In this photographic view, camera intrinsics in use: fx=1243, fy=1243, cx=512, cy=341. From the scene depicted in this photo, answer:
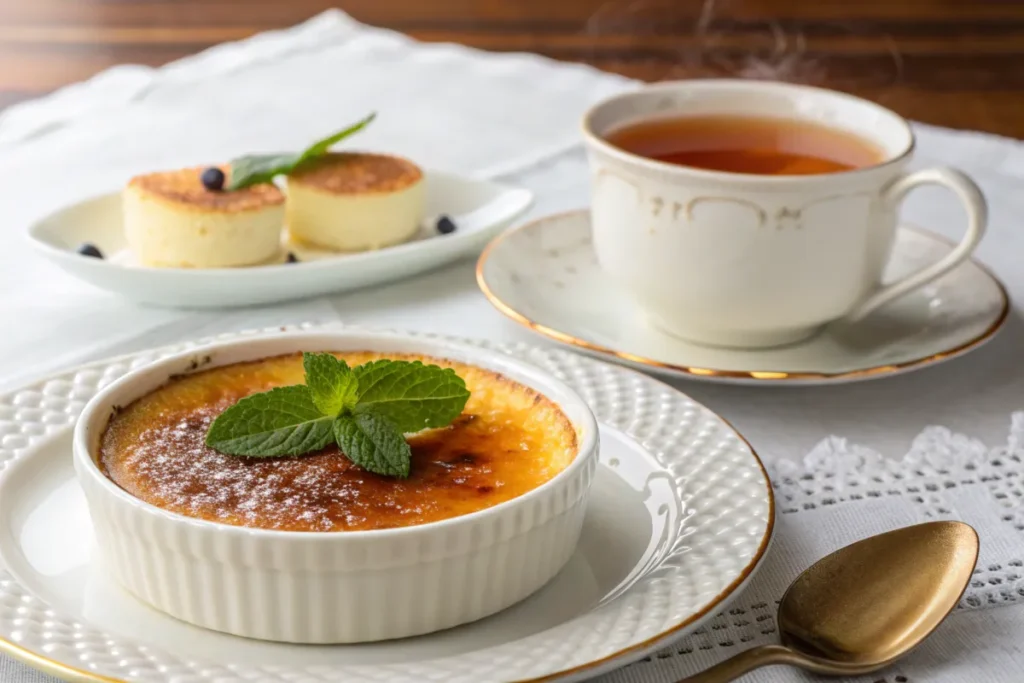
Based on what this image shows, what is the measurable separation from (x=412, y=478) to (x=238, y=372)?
28 cm

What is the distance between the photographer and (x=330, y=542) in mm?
930

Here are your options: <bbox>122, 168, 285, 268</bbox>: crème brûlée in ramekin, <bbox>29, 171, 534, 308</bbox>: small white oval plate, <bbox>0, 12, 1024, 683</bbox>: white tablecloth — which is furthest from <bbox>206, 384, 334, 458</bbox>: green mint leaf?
<bbox>122, 168, 285, 268</bbox>: crème brûlée in ramekin

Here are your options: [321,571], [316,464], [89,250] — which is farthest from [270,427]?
[89,250]

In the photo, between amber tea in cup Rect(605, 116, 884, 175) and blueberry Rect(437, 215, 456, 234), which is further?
blueberry Rect(437, 215, 456, 234)

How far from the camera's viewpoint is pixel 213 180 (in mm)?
1874

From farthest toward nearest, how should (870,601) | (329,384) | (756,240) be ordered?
(756,240)
(329,384)
(870,601)

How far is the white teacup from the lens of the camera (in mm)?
1508

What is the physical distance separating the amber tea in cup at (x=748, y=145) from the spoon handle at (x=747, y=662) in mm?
813

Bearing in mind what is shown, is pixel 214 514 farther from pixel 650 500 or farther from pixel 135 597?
pixel 650 500

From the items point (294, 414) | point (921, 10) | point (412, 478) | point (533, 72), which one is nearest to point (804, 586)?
point (412, 478)

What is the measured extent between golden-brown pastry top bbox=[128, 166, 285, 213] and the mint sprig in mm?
717

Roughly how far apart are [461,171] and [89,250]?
0.79 m

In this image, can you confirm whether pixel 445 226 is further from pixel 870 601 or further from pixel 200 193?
pixel 870 601

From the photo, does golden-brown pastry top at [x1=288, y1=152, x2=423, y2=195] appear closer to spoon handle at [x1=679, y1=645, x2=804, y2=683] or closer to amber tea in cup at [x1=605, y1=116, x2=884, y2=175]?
amber tea in cup at [x1=605, y1=116, x2=884, y2=175]
